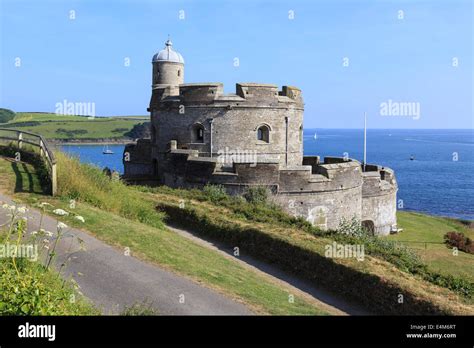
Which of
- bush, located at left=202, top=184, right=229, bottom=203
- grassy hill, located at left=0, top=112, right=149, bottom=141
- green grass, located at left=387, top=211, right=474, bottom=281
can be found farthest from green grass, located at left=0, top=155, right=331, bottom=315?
grassy hill, located at left=0, top=112, right=149, bottom=141

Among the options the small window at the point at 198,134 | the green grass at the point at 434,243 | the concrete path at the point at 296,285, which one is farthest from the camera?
the small window at the point at 198,134

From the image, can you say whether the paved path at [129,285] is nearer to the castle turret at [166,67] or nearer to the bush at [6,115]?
the castle turret at [166,67]

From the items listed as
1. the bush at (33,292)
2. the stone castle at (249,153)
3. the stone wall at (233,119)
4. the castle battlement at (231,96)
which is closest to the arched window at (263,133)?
the stone castle at (249,153)

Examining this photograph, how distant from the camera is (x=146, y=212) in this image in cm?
1697

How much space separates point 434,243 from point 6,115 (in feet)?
419

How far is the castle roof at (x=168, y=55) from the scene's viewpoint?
1203 inches

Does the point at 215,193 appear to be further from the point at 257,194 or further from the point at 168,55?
the point at 168,55

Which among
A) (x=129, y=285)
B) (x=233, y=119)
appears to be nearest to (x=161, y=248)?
(x=129, y=285)

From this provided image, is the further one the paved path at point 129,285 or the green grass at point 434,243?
the green grass at point 434,243

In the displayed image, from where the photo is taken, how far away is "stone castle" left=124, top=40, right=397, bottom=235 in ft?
78.2

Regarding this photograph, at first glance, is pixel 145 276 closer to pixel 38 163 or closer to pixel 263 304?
pixel 263 304

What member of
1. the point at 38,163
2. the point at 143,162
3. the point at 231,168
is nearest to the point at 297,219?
the point at 231,168

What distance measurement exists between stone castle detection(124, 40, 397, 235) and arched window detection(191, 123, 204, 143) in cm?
1

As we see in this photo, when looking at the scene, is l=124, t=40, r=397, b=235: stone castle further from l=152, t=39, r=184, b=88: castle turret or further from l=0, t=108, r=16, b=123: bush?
l=0, t=108, r=16, b=123: bush
